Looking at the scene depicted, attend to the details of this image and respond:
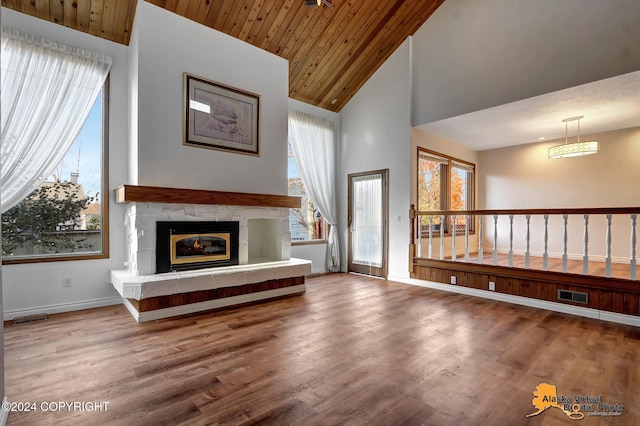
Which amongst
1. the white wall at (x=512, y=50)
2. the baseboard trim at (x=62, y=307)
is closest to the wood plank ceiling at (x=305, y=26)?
the white wall at (x=512, y=50)

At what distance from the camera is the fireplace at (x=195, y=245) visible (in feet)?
12.3

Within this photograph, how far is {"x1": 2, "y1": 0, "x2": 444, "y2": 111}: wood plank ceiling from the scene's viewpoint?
369cm

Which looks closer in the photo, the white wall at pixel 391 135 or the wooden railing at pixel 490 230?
the wooden railing at pixel 490 230

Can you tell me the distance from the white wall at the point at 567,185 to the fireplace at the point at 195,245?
5933 mm

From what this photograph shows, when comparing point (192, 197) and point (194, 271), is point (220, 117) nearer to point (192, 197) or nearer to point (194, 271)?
point (192, 197)

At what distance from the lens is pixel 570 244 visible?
620 cm

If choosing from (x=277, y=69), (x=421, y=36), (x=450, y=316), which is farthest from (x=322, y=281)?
(x=421, y=36)

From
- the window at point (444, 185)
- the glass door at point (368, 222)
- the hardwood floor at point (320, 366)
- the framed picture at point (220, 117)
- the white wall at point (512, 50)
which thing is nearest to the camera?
the hardwood floor at point (320, 366)

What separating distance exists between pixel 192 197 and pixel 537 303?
4.59 meters

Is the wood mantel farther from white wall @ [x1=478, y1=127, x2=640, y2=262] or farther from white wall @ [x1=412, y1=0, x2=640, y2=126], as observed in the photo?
white wall @ [x1=478, y1=127, x2=640, y2=262]

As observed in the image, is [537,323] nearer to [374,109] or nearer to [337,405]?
[337,405]

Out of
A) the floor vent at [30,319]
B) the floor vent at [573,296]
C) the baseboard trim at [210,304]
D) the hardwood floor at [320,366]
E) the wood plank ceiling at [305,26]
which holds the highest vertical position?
the wood plank ceiling at [305,26]

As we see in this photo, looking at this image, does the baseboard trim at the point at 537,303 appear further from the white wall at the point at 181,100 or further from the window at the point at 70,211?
the window at the point at 70,211

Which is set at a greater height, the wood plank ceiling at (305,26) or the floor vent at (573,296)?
the wood plank ceiling at (305,26)
